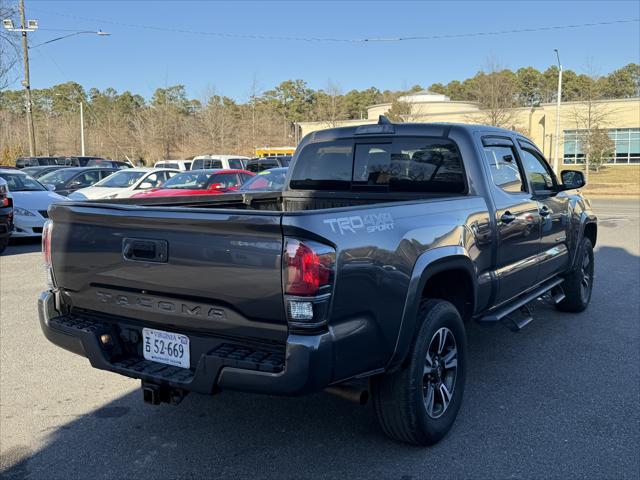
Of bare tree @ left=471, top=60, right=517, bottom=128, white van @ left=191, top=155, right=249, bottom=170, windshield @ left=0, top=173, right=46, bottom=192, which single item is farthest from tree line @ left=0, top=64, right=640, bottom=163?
windshield @ left=0, top=173, right=46, bottom=192

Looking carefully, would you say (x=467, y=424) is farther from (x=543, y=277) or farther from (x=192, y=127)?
(x=192, y=127)

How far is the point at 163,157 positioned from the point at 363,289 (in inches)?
2019

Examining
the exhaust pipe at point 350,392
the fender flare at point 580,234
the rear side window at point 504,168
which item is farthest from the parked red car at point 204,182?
the exhaust pipe at point 350,392

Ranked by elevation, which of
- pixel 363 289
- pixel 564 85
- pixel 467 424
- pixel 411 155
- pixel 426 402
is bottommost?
pixel 467 424

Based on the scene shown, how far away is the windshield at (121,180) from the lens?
15.8m

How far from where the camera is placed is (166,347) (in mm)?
3033

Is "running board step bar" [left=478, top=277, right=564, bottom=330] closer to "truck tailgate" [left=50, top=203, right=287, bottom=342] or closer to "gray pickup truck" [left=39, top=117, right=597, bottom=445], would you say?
"gray pickup truck" [left=39, top=117, right=597, bottom=445]

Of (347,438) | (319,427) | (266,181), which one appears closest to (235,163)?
(266,181)

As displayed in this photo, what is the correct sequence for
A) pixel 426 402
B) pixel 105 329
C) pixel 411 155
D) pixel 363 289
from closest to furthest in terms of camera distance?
1. pixel 363 289
2. pixel 105 329
3. pixel 426 402
4. pixel 411 155

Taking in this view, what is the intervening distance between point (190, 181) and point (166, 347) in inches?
479

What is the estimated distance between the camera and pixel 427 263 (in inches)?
131

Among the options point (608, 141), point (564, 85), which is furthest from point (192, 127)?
point (564, 85)

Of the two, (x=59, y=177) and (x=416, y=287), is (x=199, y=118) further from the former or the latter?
(x=416, y=287)

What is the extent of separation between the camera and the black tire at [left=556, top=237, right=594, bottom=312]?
637cm
